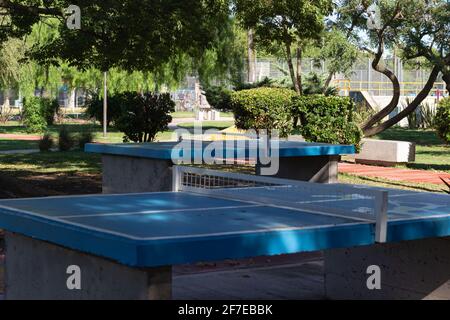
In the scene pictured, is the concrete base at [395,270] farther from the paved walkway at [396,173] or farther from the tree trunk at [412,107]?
the tree trunk at [412,107]

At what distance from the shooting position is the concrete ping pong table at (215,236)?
537 centimetres

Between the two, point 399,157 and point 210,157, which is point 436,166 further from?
point 210,157

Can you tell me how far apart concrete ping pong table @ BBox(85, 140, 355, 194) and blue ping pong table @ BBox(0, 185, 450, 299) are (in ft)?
15.8

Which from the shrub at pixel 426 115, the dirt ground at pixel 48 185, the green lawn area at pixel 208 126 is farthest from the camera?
the shrub at pixel 426 115

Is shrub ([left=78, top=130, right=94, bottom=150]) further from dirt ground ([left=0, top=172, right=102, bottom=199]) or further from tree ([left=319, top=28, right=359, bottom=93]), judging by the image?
dirt ground ([left=0, top=172, right=102, bottom=199])

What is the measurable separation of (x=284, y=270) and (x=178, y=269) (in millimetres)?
1201

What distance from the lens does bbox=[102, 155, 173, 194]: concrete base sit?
1270cm

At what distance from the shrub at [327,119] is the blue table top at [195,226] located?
13019mm

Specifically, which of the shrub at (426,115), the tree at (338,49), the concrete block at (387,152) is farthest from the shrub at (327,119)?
the shrub at (426,115)

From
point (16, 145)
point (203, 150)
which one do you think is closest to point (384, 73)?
point (16, 145)

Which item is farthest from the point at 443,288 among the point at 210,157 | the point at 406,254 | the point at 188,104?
the point at 188,104

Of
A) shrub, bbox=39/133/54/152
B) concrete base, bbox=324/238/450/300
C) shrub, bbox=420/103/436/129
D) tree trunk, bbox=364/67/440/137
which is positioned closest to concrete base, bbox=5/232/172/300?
concrete base, bbox=324/238/450/300

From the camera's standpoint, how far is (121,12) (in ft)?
51.6

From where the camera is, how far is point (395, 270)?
7961 millimetres
